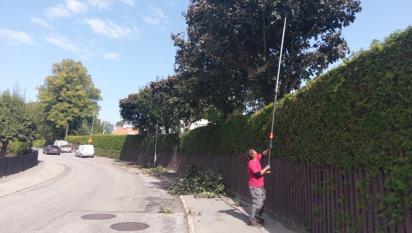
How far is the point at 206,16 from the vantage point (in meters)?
15.2

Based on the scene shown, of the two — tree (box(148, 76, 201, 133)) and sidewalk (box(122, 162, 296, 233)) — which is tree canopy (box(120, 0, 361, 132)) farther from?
tree (box(148, 76, 201, 133))

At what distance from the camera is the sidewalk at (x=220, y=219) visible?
10.3m

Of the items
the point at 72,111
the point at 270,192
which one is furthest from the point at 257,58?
the point at 72,111

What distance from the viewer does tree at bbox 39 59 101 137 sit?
8312cm

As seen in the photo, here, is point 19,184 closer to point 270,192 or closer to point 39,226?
point 39,226

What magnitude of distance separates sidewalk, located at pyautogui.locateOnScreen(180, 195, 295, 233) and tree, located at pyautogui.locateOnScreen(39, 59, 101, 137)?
238ft

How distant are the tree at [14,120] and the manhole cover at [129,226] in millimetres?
21755

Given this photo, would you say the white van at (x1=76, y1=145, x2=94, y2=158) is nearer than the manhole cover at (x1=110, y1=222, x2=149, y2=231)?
No

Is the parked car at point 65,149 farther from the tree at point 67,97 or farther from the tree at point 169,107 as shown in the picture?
the tree at point 169,107

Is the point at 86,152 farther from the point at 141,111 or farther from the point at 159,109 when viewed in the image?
the point at 159,109

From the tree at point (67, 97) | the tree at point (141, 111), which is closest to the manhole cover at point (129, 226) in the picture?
the tree at point (141, 111)

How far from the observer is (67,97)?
83.6 m

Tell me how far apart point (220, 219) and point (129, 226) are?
2.50m

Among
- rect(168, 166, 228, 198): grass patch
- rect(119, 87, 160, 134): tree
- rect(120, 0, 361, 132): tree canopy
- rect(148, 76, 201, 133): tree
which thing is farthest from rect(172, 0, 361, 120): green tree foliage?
rect(119, 87, 160, 134): tree
